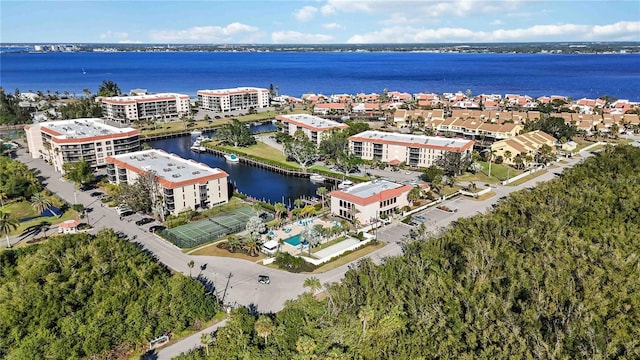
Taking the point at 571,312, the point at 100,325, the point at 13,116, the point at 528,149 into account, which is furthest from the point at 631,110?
the point at 13,116

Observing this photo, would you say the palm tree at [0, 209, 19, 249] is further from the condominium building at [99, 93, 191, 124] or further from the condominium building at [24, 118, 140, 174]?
the condominium building at [99, 93, 191, 124]

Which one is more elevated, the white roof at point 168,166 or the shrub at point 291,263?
the white roof at point 168,166

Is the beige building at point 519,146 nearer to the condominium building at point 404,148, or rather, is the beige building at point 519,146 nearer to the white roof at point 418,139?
the condominium building at point 404,148

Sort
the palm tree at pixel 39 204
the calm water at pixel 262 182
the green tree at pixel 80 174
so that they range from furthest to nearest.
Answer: the calm water at pixel 262 182 → the green tree at pixel 80 174 → the palm tree at pixel 39 204

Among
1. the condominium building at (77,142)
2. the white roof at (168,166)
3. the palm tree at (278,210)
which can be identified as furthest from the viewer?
the condominium building at (77,142)

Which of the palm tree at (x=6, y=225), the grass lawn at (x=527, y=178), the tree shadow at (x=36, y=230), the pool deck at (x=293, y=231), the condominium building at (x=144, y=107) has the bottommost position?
the pool deck at (x=293, y=231)

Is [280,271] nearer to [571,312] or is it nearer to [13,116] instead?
[571,312]

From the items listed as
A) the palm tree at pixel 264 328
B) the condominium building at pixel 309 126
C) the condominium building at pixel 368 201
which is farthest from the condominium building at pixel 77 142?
the palm tree at pixel 264 328
